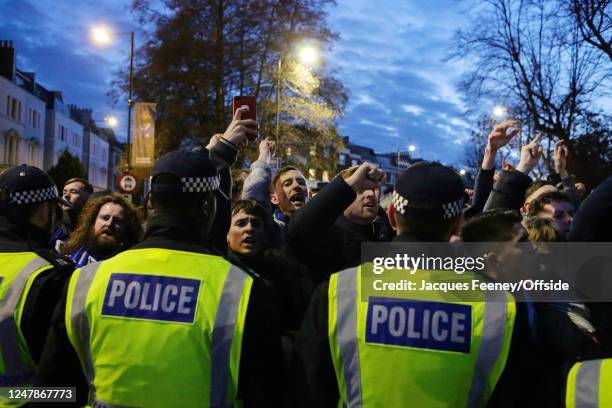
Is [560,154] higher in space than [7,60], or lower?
lower

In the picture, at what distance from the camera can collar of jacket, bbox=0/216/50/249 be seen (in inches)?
128

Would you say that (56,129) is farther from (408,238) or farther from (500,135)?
(408,238)

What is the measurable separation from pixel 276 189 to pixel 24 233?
2559 millimetres

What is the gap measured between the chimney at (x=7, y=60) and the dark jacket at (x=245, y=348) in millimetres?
52789

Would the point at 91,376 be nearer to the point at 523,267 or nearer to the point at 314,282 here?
the point at 314,282

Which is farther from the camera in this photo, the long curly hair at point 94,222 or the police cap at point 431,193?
the long curly hair at point 94,222

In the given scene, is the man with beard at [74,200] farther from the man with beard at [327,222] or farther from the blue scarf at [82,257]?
the man with beard at [327,222]

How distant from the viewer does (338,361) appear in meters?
2.45

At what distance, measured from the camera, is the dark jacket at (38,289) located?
302 cm

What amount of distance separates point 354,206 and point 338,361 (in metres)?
2.20

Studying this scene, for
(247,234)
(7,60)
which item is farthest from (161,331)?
(7,60)

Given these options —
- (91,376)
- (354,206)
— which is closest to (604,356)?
(91,376)

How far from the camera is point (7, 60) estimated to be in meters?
48.9

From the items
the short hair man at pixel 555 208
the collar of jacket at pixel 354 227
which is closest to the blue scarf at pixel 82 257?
the collar of jacket at pixel 354 227
